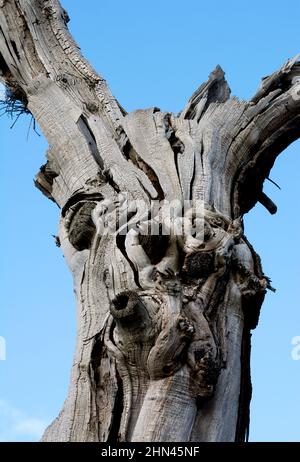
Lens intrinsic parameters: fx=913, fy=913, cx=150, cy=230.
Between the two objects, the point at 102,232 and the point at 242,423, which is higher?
the point at 102,232

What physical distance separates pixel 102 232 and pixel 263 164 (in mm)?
1156

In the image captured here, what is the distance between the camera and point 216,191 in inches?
147

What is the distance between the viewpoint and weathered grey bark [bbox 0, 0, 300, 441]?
116 inches

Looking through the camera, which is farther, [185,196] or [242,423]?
[185,196]

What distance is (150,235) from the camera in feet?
10.8

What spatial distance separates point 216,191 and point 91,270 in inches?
26.5

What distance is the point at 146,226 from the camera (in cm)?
329

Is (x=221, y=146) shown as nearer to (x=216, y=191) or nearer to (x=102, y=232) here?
(x=216, y=191)

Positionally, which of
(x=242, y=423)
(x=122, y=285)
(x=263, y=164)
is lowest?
(x=242, y=423)

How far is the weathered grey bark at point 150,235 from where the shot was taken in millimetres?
2953

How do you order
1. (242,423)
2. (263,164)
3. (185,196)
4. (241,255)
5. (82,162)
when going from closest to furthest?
1. (242,423)
2. (241,255)
3. (185,196)
4. (82,162)
5. (263,164)

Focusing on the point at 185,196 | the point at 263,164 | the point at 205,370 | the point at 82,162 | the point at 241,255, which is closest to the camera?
the point at 205,370

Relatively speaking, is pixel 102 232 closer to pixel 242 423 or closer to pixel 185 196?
pixel 185 196

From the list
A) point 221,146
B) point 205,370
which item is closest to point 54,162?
point 221,146
